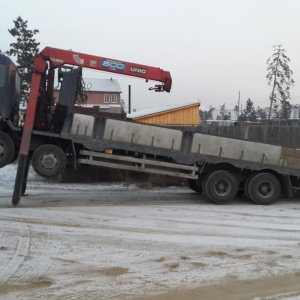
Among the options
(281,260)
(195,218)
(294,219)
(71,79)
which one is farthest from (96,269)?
(71,79)

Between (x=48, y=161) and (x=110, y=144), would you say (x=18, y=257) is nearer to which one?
(x=48, y=161)

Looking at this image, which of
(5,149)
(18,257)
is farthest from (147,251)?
(5,149)

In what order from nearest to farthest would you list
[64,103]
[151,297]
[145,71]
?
[151,297]
[64,103]
[145,71]

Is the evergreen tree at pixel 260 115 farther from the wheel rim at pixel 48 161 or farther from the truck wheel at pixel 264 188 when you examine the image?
the wheel rim at pixel 48 161

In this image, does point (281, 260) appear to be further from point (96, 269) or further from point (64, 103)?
point (64, 103)

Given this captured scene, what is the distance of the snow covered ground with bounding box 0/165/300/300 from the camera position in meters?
4.84

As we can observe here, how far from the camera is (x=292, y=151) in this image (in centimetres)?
1191

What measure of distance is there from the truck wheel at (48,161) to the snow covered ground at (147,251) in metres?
0.89

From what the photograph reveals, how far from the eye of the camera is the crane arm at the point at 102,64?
1073 cm

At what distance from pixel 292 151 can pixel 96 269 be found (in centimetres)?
Result: 828

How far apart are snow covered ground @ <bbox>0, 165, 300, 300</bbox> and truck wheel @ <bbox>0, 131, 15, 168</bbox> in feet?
4.07

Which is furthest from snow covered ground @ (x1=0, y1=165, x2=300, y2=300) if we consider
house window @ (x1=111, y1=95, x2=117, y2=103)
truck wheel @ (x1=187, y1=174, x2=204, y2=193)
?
house window @ (x1=111, y1=95, x2=117, y2=103)

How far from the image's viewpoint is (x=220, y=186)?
1171cm

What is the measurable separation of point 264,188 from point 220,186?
1.34m
